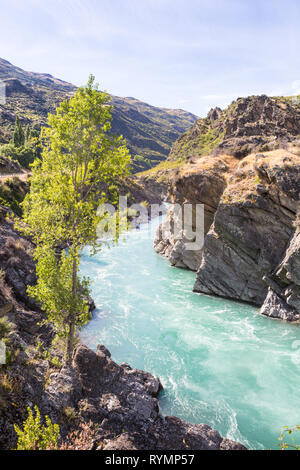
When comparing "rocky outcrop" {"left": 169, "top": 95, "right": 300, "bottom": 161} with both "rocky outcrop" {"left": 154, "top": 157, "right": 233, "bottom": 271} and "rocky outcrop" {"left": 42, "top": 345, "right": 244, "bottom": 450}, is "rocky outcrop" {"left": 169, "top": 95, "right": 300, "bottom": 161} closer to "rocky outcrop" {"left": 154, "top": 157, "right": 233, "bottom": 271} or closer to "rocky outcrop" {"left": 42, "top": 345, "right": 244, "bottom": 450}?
"rocky outcrop" {"left": 154, "top": 157, "right": 233, "bottom": 271}

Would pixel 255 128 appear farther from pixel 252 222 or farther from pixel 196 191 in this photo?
pixel 252 222

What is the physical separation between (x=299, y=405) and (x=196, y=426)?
276 inches

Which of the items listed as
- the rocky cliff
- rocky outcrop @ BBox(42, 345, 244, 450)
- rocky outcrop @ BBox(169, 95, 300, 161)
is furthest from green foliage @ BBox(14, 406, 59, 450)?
rocky outcrop @ BBox(169, 95, 300, 161)

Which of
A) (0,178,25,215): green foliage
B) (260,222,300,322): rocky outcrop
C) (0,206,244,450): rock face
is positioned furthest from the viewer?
(0,178,25,215): green foliage

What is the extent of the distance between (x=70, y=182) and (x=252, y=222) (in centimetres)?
1831

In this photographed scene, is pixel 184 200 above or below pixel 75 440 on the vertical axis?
above

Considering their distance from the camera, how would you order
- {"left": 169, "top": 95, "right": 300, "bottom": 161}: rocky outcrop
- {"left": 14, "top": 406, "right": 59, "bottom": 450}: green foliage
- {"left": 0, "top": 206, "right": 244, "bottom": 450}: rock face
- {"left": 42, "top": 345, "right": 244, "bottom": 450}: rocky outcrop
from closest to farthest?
1. {"left": 14, "top": 406, "right": 59, "bottom": 450}: green foliage
2. {"left": 0, "top": 206, "right": 244, "bottom": 450}: rock face
3. {"left": 42, "top": 345, "right": 244, "bottom": 450}: rocky outcrop
4. {"left": 169, "top": 95, "right": 300, "bottom": 161}: rocky outcrop

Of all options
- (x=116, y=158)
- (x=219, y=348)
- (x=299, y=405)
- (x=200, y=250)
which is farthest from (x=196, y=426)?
(x=200, y=250)

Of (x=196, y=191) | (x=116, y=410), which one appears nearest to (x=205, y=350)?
(x=116, y=410)

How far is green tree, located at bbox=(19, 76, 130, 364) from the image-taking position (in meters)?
12.6

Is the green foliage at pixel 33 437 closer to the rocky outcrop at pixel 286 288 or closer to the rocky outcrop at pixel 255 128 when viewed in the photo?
the rocky outcrop at pixel 286 288

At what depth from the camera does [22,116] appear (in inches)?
5645

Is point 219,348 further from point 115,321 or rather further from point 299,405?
point 115,321

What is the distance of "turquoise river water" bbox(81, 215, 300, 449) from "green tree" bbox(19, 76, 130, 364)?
22.8 feet
